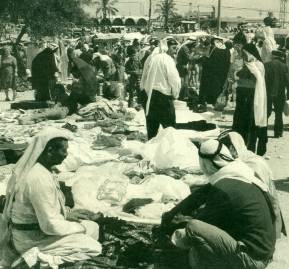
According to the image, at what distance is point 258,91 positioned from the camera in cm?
920

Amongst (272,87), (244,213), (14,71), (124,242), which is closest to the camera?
(244,213)

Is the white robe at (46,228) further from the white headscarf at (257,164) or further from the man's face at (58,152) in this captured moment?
the white headscarf at (257,164)

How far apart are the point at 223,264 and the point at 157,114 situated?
5.33 meters

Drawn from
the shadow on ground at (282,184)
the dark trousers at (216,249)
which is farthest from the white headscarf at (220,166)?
the shadow on ground at (282,184)

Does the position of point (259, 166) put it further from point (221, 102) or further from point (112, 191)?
point (221, 102)

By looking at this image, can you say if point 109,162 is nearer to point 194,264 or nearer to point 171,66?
point 171,66

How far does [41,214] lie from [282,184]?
4411 millimetres

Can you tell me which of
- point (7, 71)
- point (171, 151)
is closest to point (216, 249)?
point (171, 151)

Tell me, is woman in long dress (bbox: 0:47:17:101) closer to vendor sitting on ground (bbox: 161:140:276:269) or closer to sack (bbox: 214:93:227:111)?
sack (bbox: 214:93:227:111)

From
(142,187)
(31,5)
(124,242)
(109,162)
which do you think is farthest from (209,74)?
(31,5)

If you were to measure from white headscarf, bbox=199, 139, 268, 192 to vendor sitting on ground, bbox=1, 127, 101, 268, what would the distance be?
3.38 ft

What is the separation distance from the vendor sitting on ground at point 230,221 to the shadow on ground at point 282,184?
126 inches

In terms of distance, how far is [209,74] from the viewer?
15250mm

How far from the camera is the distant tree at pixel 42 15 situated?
30.1m
